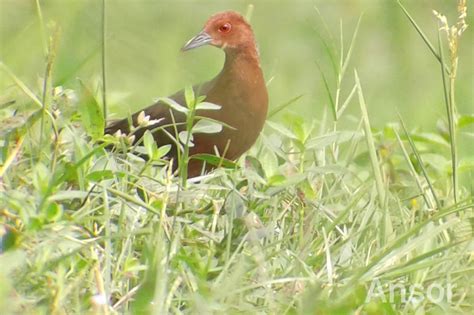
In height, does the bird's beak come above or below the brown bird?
above

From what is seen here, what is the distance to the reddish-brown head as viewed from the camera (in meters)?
5.02

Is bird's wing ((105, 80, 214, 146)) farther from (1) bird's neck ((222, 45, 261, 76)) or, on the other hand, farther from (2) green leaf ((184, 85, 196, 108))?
(2) green leaf ((184, 85, 196, 108))

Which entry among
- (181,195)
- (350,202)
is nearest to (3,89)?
(181,195)

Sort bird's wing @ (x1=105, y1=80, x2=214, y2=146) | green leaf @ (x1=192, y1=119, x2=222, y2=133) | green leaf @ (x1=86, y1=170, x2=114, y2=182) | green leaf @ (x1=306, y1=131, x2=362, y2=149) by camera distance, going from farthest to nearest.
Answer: bird's wing @ (x1=105, y1=80, x2=214, y2=146) → green leaf @ (x1=306, y1=131, x2=362, y2=149) → green leaf @ (x1=192, y1=119, x2=222, y2=133) → green leaf @ (x1=86, y1=170, x2=114, y2=182)

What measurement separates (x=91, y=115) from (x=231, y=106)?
1018 mm

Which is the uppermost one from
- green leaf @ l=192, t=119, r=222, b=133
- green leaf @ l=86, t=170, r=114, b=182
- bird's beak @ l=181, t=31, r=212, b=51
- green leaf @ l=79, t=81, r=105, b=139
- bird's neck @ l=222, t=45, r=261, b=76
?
green leaf @ l=79, t=81, r=105, b=139

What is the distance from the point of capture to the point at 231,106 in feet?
Answer: 15.4

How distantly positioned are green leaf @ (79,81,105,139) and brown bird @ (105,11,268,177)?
657 millimetres

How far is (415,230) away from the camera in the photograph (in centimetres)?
341

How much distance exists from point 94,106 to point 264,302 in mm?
717

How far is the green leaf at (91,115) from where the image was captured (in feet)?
12.2

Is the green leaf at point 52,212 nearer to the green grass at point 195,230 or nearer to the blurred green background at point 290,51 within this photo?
the green grass at point 195,230

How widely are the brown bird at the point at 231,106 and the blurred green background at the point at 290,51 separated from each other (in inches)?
32.8

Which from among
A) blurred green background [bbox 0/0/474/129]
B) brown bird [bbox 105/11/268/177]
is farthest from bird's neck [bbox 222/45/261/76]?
blurred green background [bbox 0/0/474/129]
